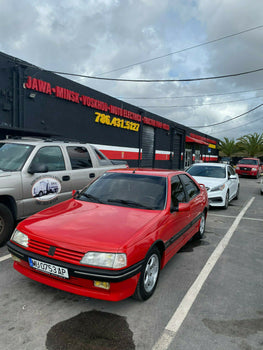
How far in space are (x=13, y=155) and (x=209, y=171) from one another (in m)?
6.95

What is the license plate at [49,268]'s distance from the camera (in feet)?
8.40

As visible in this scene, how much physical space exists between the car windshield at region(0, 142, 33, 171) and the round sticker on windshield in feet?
1.50

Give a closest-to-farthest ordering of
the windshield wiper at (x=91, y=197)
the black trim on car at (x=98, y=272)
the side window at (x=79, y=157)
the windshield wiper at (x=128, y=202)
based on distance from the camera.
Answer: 1. the black trim on car at (x=98, y=272)
2. the windshield wiper at (x=128, y=202)
3. the windshield wiper at (x=91, y=197)
4. the side window at (x=79, y=157)

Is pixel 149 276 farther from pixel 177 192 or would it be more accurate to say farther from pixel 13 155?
pixel 13 155

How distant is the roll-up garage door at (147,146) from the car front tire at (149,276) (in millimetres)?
18154

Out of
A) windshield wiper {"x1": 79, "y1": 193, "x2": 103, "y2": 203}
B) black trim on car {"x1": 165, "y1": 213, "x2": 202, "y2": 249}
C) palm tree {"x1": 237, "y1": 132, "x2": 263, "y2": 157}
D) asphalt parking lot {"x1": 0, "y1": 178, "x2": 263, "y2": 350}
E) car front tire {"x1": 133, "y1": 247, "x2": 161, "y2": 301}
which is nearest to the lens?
asphalt parking lot {"x1": 0, "y1": 178, "x2": 263, "y2": 350}

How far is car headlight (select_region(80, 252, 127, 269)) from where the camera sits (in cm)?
248

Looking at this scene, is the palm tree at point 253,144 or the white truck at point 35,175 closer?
the white truck at point 35,175

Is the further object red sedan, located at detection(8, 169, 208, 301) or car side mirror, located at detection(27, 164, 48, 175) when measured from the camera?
car side mirror, located at detection(27, 164, 48, 175)

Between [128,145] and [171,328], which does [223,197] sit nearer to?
[171,328]

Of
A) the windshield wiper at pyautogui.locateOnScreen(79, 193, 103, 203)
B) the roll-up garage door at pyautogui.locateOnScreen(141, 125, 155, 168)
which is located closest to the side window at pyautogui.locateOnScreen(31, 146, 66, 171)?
the windshield wiper at pyautogui.locateOnScreen(79, 193, 103, 203)

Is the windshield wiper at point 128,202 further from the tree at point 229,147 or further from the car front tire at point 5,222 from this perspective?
the tree at point 229,147

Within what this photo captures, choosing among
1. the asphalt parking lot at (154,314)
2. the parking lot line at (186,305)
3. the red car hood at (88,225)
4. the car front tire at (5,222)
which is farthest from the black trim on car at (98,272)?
the car front tire at (5,222)

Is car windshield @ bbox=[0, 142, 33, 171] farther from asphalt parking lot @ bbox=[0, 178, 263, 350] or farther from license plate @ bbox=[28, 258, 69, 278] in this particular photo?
license plate @ bbox=[28, 258, 69, 278]
